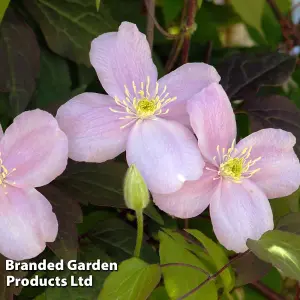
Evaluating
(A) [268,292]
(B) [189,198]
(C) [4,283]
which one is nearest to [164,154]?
(B) [189,198]

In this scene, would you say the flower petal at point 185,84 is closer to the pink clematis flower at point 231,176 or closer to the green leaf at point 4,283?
the pink clematis flower at point 231,176

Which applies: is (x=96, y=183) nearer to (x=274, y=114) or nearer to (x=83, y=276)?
(x=83, y=276)

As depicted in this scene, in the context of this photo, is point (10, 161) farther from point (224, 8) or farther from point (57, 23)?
point (224, 8)

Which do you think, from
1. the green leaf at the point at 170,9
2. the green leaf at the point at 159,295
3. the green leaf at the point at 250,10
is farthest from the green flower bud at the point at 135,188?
the green leaf at the point at 170,9

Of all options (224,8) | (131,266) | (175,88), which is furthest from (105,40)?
(224,8)

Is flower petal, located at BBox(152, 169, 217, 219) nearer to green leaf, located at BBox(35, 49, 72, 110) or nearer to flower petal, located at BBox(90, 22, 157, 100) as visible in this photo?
flower petal, located at BBox(90, 22, 157, 100)

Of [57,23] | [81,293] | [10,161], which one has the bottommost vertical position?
[81,293]
